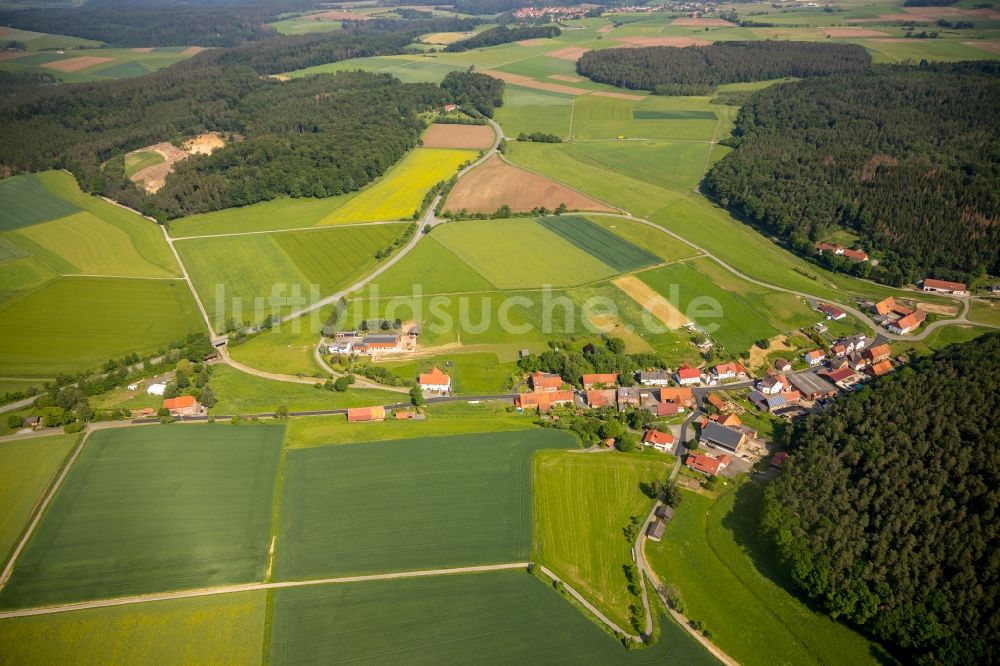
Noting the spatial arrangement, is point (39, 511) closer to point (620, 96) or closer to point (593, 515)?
point (593, 515)

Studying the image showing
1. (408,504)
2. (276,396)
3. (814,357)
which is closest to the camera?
(408,504)

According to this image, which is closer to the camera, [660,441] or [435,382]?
[660,441]

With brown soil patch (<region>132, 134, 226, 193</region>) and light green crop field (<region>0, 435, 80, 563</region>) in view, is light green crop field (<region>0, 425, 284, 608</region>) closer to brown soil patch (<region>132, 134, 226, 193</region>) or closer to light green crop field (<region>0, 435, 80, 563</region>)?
light green crop field (<region>0, 435, 80, 563</region>)

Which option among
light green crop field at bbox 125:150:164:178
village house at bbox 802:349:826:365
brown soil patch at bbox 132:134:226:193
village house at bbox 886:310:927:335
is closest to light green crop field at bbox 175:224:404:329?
brown soil patch at bbox 132:134:226:193

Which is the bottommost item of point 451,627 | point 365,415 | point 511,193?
point 451,627

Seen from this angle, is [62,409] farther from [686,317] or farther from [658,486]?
[686,317]

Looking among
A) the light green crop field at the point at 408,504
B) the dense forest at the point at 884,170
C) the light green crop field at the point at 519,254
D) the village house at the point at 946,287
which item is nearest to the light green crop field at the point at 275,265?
the light green crop field at the point at 519,254

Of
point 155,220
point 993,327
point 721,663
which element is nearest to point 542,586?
point 721,663

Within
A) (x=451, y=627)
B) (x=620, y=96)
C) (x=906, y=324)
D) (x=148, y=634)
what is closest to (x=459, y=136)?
(x=620, y=96)
